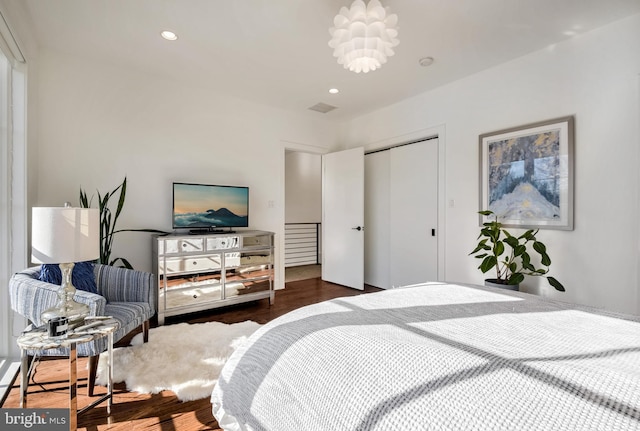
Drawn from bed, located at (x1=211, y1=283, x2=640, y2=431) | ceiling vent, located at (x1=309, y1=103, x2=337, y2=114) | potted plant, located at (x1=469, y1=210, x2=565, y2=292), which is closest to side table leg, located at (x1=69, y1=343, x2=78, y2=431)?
bed, located at (x1=211, y1=283, x2=640, y2=431)

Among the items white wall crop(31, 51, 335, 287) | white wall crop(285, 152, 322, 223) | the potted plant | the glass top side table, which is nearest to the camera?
the glass top side table

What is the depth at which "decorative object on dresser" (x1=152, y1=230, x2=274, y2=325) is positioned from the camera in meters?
3.02

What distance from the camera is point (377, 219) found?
453cm

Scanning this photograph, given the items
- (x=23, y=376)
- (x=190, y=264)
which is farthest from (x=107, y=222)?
(x=23, y=376)

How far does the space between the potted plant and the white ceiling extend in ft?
5.09

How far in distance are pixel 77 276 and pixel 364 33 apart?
247cm

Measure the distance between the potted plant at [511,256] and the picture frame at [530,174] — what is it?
0.15m

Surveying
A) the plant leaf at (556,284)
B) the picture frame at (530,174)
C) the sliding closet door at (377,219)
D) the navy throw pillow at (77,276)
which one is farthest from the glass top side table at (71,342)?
the sliding closet door at (377,219)

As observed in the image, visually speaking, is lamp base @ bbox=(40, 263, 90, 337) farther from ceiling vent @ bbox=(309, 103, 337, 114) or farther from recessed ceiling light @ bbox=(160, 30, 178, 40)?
ceiling vent @ bbox=(309, 103, 337, 114)

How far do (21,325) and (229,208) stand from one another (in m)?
2.02

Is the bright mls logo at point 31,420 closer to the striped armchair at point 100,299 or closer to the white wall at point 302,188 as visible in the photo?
the striped armchair at point 100,299

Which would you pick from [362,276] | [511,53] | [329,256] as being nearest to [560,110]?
[511,53]

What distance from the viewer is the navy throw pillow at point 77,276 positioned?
1.96m

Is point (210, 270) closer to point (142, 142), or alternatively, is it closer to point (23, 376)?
point (142, 142)
